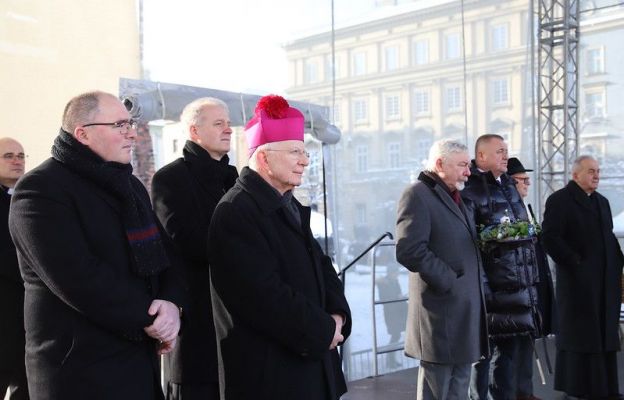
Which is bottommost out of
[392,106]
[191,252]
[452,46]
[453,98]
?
[191,252]

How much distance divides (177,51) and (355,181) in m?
2.29

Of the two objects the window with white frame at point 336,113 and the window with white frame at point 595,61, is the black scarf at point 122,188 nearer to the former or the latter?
the window with white frame at point 336,113

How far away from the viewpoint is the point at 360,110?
698 centimetres

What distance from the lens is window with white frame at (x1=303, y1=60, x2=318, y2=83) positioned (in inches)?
259

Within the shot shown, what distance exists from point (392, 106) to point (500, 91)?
1.59 meters

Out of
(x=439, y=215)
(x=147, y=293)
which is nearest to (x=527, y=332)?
(x=439, y=215)

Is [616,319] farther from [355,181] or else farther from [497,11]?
[497,11]

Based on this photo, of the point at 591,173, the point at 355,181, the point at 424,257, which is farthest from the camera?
the point at 355,181

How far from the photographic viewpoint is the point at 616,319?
4.86m

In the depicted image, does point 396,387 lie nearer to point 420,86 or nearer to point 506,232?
point 506,232

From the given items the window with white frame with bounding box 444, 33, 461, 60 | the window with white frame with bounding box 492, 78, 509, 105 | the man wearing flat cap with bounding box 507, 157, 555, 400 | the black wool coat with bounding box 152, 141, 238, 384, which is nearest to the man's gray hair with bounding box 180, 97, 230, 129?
the black wool coat with bounding box 152, 141, 238, 384

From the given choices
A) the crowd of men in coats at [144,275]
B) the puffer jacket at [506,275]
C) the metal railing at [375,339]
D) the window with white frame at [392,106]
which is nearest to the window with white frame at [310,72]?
the window with white frame at [392,106]

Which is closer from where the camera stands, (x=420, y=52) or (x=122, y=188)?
(x=122, y=188)

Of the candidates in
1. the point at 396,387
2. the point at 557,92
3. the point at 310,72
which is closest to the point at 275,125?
the point at 396,387
